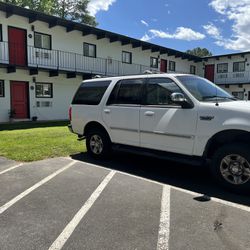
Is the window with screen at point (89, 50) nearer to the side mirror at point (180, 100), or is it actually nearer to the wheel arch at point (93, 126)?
the wheel arch at point (93, 126)

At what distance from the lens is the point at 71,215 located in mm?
3965

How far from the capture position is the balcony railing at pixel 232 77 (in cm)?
2895

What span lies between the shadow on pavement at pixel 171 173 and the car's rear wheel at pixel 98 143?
0.18m

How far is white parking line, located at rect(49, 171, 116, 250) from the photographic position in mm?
3234

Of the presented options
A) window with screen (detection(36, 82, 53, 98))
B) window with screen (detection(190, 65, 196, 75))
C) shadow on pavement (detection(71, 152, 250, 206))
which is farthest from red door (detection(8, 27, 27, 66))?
window with screen (detection(190, 65, 196, 75))

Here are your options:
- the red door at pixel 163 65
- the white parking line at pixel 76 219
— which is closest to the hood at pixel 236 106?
the white parking line at pixel 76 219

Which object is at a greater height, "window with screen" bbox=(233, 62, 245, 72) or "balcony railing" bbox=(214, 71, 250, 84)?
"window with screen" bbox=(233, 62, 245, 72)

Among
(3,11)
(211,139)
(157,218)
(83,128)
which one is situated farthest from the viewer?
(3,11)

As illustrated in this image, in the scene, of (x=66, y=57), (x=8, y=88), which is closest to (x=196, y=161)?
(x=8, y=88)

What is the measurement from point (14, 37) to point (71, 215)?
15022mm

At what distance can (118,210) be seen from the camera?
414cm

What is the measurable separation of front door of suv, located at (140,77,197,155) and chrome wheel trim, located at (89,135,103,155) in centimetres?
135

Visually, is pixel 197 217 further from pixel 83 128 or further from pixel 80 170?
pixel 83 128

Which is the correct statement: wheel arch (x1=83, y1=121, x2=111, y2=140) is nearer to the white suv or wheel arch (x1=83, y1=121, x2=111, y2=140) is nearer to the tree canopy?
the white suv
